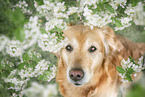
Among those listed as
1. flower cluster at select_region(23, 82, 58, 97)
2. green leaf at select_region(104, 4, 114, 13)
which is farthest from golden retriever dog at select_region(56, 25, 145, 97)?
green leaf at select_region(104, 4, 114, 13)

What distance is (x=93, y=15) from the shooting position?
1719mm

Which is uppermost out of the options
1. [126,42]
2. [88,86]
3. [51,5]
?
[126,42]

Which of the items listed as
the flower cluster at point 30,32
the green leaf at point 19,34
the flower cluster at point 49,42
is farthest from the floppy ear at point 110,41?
the green leaf at point 19,34

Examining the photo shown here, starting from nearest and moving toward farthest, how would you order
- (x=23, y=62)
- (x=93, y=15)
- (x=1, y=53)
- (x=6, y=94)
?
(x=93, y=15)
(x=23, y=62)
(x=1, y=53)
(x=6, y=94)

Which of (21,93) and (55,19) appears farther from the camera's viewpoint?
(21,93)

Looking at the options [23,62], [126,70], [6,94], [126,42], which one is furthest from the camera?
[126,42]

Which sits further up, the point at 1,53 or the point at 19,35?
the point at 1,53

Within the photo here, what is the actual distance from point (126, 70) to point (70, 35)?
1068 millimetres

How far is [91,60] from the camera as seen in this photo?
2287 mm

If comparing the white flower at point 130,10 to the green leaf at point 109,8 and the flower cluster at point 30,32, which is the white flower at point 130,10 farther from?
the flower cluster at point 30,32

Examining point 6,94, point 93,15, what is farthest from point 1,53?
point 93,15

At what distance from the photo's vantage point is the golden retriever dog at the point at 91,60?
2.20 metres

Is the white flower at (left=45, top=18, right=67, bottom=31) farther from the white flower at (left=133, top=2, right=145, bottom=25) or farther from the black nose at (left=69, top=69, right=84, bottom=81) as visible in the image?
the white flower at (left=133, top=2, right=145, bottom=25)

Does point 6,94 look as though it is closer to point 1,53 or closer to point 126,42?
point 1,53
